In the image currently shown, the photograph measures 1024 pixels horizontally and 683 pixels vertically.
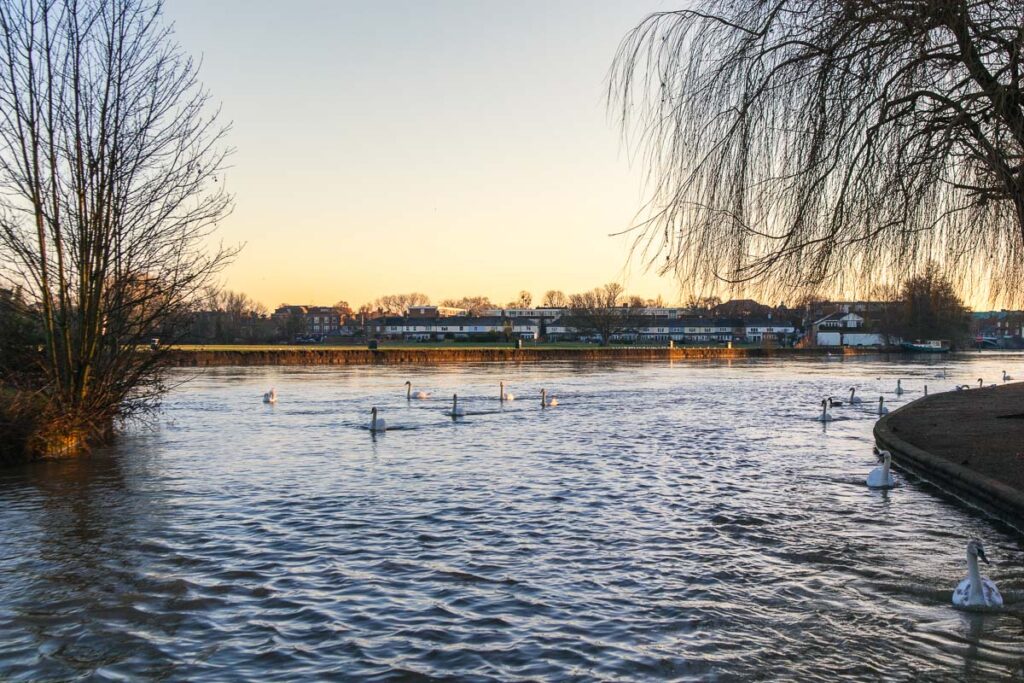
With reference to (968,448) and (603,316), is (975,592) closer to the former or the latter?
(968,448)

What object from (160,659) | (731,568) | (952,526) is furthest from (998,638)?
(160,659)

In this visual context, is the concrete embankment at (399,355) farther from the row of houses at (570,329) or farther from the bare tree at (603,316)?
the row of houses at (570,329)

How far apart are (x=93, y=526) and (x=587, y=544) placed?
6628 mm

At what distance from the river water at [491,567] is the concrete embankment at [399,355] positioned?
1621 inches

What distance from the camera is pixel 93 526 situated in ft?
35.0

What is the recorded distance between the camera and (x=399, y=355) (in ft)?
243

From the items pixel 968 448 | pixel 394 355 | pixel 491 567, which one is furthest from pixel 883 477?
pixel 394 355

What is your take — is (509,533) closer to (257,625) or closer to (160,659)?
(257,625)

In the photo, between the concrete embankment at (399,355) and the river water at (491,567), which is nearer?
the river water at (491,567)

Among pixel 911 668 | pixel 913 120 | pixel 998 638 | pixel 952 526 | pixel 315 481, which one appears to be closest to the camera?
pixel 911 668

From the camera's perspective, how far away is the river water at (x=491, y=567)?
6.12m

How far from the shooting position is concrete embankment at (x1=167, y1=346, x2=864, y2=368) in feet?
214

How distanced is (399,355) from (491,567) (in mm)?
66374

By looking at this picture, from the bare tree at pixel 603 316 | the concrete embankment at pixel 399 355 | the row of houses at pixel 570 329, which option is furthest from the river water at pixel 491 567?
the row of houses at pixel 570 329
